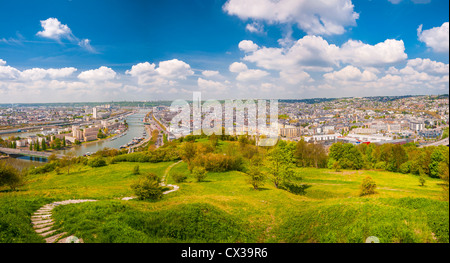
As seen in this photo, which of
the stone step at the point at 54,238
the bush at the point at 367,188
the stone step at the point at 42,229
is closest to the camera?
the stone step at the point at 54,238

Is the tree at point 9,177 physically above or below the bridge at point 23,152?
above

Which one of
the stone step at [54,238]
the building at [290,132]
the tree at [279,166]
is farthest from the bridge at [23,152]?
the building at [290,132]

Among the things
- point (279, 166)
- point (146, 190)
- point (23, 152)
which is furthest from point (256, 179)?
point (23, 152)

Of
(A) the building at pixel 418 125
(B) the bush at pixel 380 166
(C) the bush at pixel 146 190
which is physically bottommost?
(B) the bush at pixel 380 166

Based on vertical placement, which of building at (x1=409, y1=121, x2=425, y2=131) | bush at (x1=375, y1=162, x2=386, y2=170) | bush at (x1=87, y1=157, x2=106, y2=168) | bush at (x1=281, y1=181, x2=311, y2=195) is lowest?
bush at (x1=375, y1=162, x2=386, y2=170)

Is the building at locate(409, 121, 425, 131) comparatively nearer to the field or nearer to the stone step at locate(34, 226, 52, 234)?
the field

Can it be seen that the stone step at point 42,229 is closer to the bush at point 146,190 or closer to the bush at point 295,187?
the bush at point 146,190

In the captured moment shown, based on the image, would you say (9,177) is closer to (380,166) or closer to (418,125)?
(418,125)

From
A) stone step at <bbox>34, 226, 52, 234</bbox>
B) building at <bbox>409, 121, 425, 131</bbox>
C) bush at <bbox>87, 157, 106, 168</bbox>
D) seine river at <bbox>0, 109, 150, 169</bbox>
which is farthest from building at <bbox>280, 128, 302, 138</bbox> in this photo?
stone step at <bbox>34, 226, 52, 234</bbox>
